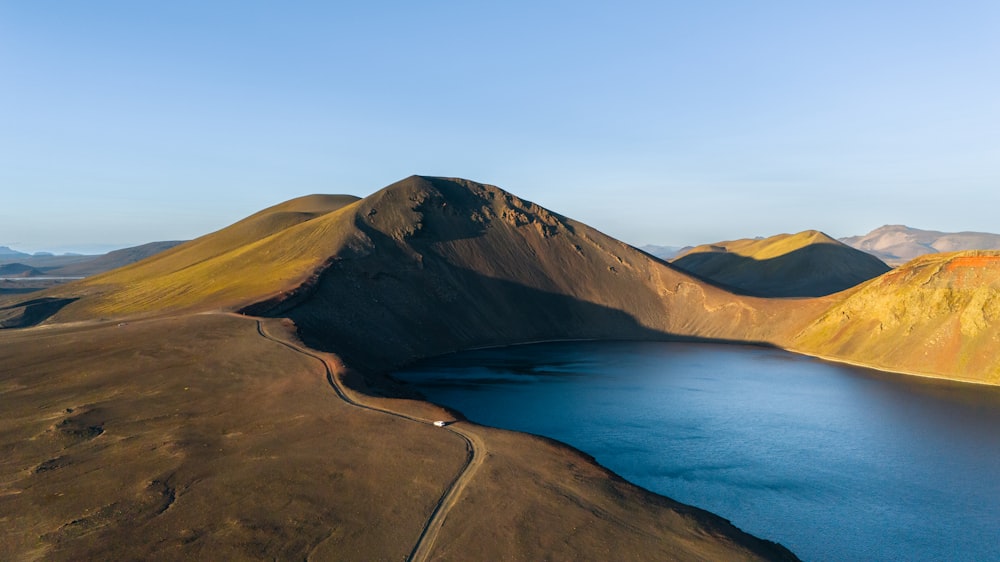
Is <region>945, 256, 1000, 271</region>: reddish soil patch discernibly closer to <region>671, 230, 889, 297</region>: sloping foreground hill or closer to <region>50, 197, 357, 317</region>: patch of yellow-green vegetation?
<region>671, 230, 889, 297</region>: sloping foreground hill

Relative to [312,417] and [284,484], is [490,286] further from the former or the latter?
[284,484]

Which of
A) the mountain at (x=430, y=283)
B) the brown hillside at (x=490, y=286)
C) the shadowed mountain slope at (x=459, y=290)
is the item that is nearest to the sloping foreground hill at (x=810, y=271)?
the brown hillside at (x=490, y=286)


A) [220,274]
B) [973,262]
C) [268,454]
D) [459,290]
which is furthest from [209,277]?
[973,262]

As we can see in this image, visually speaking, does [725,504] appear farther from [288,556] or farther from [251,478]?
[251,478]

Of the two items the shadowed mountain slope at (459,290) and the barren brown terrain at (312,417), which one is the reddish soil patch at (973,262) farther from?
the shadowed mountain slope at (459,290)

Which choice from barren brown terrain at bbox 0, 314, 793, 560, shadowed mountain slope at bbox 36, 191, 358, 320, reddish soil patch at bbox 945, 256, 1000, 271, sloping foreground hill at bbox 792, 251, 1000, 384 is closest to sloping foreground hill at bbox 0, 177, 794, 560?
barren brown terrain at bbox 0, 314, 793, 560

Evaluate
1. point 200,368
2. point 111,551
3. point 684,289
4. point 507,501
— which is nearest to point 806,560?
point 507,501
